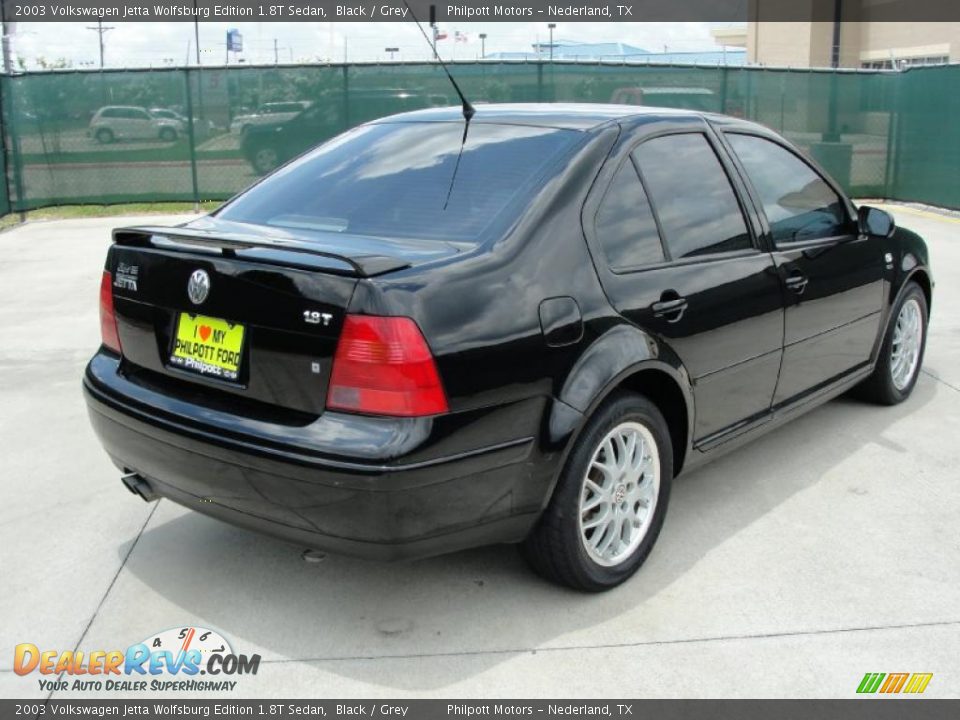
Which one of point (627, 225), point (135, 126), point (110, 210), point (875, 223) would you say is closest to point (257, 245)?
point (627, 225)

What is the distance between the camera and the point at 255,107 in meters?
15.4

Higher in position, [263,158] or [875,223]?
[263,158]

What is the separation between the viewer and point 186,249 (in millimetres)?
3033

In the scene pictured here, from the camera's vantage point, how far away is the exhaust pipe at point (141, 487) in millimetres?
3281

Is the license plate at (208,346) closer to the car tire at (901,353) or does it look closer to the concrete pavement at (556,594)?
the concrete pavement at (556,594)

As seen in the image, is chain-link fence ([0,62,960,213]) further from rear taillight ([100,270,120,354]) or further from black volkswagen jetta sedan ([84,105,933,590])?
rear taillight ([100,270,120,354])

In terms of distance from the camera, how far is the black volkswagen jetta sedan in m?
2.69

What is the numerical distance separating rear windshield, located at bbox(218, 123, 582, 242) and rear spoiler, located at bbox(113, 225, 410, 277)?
32 centimetres

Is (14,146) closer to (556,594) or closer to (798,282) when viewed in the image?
(798,282)

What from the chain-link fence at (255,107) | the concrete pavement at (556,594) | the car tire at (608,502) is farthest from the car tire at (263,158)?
the car tire at (608,502)

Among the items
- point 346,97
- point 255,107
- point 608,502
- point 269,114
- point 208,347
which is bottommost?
point 608,502

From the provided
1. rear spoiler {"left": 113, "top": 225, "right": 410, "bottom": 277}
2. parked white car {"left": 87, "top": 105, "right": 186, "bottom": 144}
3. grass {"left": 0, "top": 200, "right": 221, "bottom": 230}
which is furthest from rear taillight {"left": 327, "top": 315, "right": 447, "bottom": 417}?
parked white car {"left": 87, "top": 105, "right": 186, "bottom": 144}

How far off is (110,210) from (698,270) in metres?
13.7

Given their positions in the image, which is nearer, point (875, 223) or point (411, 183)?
point (411, 183)
